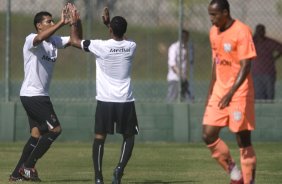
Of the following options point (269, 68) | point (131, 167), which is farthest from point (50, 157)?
point (269, 68)

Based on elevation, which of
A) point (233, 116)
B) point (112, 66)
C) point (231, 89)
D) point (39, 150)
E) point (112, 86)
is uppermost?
point (112, 66)

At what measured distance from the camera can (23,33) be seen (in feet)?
64.1

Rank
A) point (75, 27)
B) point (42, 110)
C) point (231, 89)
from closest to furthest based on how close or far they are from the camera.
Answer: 1. point (231, 89)
2. point (75, 27)
3. point (42, 110)

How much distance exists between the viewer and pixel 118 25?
12336 millimetres

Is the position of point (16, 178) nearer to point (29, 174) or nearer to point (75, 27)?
point (29, 174)

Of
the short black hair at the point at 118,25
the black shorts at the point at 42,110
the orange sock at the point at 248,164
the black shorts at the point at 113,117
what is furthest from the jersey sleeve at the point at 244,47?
the black shorts at the point at 42,110

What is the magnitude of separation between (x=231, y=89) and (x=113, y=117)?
199cm

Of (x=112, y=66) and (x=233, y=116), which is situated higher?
(x=112, y=66)

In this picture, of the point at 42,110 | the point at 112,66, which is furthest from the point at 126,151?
the point at 42,110

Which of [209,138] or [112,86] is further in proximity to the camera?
[112,86]

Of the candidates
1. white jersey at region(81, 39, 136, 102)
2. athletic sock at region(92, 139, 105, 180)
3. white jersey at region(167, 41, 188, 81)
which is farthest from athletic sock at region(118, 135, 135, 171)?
white jersey at region(167, 41, 188, 81)

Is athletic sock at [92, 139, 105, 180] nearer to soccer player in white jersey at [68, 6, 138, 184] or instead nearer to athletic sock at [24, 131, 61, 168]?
soccer player in white jersey at [68, 6, 138, 184]

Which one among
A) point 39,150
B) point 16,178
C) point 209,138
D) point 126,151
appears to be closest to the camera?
point 209,138

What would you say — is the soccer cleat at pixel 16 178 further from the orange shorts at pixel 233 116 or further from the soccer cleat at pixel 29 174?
the orange shorts at pixel 233 116
